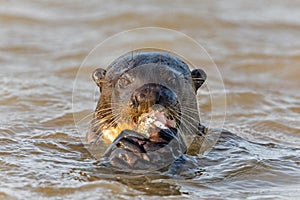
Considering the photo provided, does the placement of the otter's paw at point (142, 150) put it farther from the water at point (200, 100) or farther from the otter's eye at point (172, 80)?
the otter's eye at point (172, 80)

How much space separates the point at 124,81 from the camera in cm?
512

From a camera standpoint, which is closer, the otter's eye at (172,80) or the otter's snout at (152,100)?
the otter's snout at (152,100)

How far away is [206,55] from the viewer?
9.27 meters

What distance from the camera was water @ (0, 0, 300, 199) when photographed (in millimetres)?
4676

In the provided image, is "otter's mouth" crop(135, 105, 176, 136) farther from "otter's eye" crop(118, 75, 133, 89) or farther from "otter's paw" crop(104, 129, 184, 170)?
"otter's eye" crop(118, 75, 133, 89)

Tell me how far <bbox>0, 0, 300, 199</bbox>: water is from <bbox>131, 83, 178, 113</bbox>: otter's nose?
1.26 feet

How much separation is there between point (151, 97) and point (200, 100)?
119 inches

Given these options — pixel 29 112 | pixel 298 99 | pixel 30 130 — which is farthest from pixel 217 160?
pixel 298 99

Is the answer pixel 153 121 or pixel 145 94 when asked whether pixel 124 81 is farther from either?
pixel 153 121

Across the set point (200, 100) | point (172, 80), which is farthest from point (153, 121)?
point (200, 100)

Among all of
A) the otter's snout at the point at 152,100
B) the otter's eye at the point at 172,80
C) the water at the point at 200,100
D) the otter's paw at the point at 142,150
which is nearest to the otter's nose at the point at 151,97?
the otter's snout at the point at 152,100

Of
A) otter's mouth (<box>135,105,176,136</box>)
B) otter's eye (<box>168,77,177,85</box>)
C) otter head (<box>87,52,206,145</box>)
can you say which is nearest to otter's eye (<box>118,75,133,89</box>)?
otter head (<box>87,52,206,145</box>)

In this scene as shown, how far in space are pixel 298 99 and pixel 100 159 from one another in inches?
131

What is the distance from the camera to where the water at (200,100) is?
468cm
